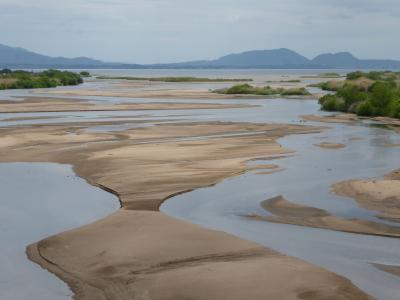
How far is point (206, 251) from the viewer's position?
13016 mm

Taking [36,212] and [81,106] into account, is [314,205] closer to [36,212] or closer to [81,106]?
[36,212]

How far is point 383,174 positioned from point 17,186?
40.9 feet

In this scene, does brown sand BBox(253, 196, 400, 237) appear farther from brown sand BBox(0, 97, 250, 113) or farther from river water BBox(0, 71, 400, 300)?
brown sand BBox(0, 97, 250, 113)

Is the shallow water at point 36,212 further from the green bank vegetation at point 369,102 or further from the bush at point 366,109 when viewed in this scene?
the bush at point 366,109

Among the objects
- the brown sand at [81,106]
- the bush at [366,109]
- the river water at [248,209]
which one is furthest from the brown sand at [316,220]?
the brown sand at [81,106]

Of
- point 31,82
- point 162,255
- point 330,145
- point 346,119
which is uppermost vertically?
point 31,82

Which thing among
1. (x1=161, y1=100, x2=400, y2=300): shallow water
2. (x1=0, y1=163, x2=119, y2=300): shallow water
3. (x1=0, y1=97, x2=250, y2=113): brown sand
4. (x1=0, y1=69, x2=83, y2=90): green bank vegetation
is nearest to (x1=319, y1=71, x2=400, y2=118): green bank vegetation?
(x1=0, y1=97, x2=250, y2=113): brown sand

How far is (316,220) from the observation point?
15.8 m

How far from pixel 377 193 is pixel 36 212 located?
9.84 metres

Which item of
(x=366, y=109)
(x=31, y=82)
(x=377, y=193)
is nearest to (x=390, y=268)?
(x=377, y=193)

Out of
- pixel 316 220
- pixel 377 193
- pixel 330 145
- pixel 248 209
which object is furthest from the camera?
pixel 330 145

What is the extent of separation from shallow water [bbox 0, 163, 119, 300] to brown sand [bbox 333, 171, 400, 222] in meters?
7.00

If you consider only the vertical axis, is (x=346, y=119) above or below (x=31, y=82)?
below

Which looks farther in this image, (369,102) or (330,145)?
(369,102)
